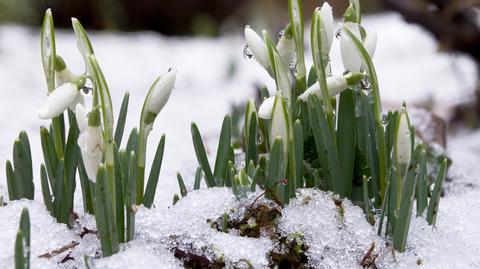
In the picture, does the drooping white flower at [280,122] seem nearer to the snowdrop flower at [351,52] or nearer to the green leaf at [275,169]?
the green leaf at [275,169]

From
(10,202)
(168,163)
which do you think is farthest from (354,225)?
(168,163)

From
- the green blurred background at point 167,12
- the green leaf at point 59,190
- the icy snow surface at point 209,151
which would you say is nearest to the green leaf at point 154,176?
the icy snow surface at point 209,151

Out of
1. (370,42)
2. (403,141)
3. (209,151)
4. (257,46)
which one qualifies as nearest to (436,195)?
(403,141)

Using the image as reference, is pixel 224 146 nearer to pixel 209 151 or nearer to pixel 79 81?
pixel 79 81

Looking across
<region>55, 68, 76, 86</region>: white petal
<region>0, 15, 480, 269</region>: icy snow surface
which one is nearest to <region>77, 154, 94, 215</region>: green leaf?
<region>0, 15, 480, 269</region>: icy snow surface

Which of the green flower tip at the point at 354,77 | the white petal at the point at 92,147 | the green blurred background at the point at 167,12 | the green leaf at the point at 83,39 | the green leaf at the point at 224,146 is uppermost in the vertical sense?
the green leaf at the point at 83,39

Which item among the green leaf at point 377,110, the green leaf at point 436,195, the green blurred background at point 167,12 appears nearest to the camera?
the green leaf at point 377,110

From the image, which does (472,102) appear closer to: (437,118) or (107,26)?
(437,118)
